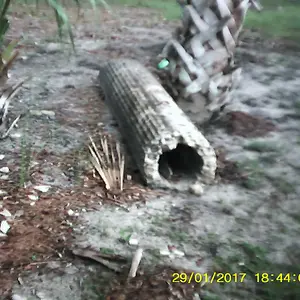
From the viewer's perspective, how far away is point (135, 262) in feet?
4.30

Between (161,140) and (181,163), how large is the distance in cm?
26

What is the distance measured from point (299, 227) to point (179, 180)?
1.50ft

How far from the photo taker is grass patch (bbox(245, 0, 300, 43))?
4.09 meters

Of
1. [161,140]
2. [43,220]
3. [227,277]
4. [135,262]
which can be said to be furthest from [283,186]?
[43,220]

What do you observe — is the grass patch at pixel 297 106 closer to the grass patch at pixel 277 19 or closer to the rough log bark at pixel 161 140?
the rough log bark at pixel 161 140

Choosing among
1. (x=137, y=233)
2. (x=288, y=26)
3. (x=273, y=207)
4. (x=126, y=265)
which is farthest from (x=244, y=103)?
(x=288, y=26)

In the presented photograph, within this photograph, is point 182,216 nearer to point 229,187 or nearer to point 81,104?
point 229,187

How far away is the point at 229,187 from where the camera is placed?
5.81 feet

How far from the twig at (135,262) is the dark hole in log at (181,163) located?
1.65 ft

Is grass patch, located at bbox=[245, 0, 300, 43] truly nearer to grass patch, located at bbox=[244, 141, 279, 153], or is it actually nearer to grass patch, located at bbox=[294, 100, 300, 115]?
grass patch, located at bbox=[294, 100, 300, 115]

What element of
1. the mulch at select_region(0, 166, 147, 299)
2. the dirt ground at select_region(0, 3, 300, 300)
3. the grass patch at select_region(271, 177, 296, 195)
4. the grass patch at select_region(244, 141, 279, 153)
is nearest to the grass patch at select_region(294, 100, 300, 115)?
the dirt ground at select_region(0, 3, 300, 300)
